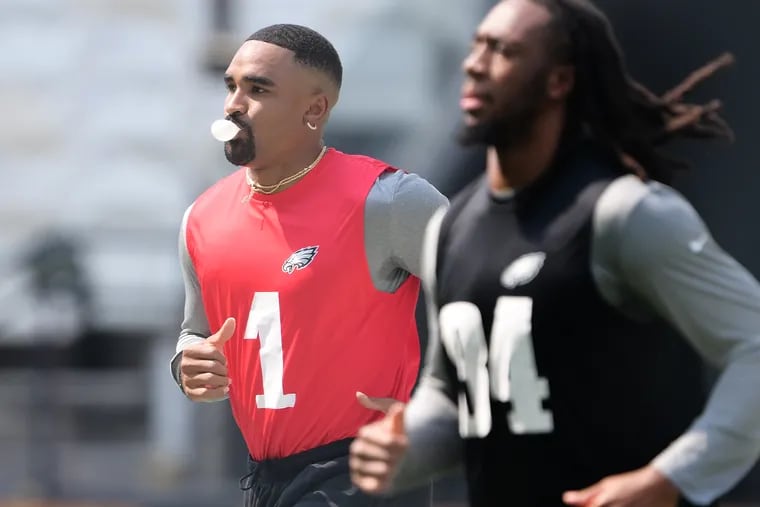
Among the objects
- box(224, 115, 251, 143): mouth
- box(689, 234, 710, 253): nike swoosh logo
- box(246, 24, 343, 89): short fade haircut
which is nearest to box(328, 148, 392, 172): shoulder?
box(246, 24, 343, 89): short fade haircut

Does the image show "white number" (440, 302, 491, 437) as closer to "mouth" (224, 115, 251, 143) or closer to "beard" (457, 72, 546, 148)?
"beard" (457, 72, 546, 148)

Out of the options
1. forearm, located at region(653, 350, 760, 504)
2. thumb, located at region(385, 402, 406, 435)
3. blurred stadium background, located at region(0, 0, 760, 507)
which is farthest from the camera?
blurred stadium background, located at region(0, 0, 760, 507)

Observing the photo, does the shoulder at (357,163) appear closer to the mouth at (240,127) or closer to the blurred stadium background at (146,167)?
the mouth at (240,127)

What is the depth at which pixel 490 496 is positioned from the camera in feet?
11.9

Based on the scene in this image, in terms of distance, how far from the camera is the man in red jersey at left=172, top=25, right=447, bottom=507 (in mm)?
4949

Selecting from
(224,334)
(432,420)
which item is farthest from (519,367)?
(224,334)

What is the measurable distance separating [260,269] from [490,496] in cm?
152

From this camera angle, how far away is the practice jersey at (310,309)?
4949mm

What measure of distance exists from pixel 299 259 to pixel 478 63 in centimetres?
154

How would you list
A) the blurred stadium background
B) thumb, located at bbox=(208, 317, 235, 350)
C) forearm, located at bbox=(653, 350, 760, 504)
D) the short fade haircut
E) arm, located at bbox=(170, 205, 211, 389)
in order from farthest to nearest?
1. the blurred stadium background
2. arm, located at bbox=(170, 205, 211, 389)
3. the short fade haircut
4. thumb, located at bbox=(208, 317, 235, 350)
5. forearm, located at bbox=(653, 350, 760, 504)

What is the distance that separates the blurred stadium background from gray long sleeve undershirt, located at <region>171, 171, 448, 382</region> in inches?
222

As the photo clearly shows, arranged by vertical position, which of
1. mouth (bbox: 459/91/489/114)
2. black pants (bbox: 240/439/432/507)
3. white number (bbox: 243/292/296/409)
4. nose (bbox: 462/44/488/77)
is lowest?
black pants (bbox: 240/439/432/507)

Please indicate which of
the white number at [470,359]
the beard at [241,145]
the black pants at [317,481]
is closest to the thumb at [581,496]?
the white number at [470,359]

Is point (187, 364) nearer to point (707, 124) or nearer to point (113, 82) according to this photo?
point (707, 124)
